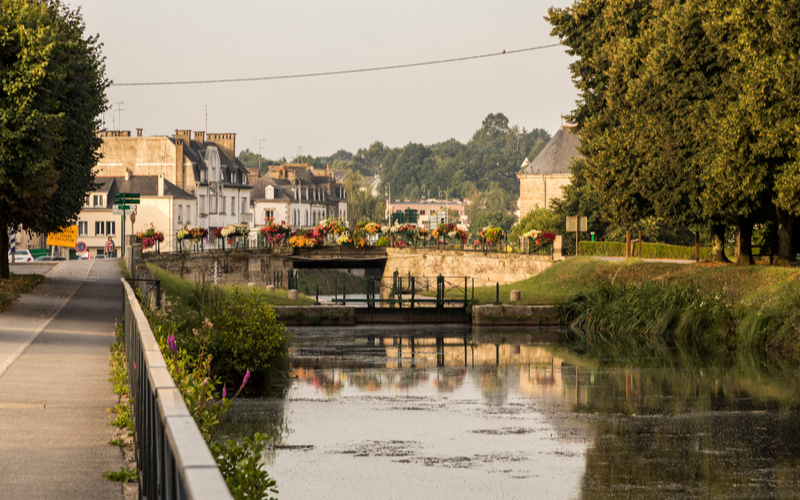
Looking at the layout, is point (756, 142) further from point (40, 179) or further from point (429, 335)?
point (40, 179)

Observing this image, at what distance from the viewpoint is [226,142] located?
105812 mm

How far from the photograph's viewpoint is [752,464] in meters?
14.1

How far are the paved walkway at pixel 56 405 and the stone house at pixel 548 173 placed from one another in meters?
77.3

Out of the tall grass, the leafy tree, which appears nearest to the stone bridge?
the tall grass

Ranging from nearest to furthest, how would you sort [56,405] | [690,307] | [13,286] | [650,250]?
1. [56,405]
2. [13,286]
3. [690,307]
4. [650,250]

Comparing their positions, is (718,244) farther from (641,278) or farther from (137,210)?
(137,210)

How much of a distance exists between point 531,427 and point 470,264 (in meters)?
46.9

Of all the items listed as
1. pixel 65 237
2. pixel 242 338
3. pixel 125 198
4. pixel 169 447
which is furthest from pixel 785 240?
pixel 65 237

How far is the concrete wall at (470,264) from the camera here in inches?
2345

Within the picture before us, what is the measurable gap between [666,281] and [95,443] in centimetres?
3173

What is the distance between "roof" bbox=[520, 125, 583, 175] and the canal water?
2842 inches

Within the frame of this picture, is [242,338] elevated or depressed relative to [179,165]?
depressed

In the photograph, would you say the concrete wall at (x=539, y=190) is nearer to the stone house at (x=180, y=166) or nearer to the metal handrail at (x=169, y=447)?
the stone house at (x=180, y=166)

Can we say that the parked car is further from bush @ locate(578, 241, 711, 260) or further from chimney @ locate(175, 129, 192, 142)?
bush @ locate(578, 241, 711, 260)
